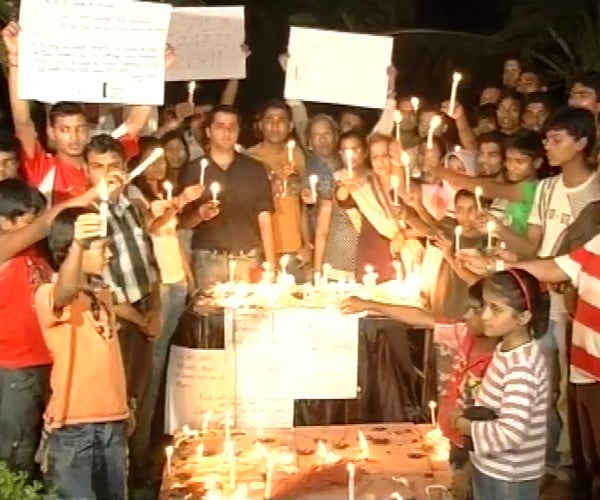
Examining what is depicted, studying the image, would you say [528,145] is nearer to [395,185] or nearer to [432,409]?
[395,185]

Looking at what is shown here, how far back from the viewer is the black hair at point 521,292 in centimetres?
416

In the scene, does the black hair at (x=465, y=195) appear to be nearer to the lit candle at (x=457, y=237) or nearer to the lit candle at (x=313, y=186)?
the lit candle at (x=457, y=237)

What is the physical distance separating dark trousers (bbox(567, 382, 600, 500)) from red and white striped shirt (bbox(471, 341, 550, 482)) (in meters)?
0.81

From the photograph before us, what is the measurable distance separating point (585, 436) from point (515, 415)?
1225mm

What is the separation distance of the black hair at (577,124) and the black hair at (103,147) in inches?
76.7

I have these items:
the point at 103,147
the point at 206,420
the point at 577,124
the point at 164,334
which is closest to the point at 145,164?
the point at 103,147

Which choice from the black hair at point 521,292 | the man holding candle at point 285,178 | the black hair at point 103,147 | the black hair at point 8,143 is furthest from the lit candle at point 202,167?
the black hair at point 521,292

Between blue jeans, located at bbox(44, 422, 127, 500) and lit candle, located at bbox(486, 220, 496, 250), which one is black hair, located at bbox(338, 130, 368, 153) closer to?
lit candle, located at bbox(486, 220, 496, 250)

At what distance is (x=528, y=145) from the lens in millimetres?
5918

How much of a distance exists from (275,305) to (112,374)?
1388 millimetres

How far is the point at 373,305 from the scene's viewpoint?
18.4 feet

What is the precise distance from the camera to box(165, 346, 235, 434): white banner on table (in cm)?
577

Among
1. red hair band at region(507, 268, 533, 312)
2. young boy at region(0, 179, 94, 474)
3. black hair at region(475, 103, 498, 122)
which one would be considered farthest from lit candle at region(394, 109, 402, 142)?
red hair band at region(507, 268, 533, 312)

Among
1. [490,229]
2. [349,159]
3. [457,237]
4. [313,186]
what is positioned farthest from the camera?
[313,186]
